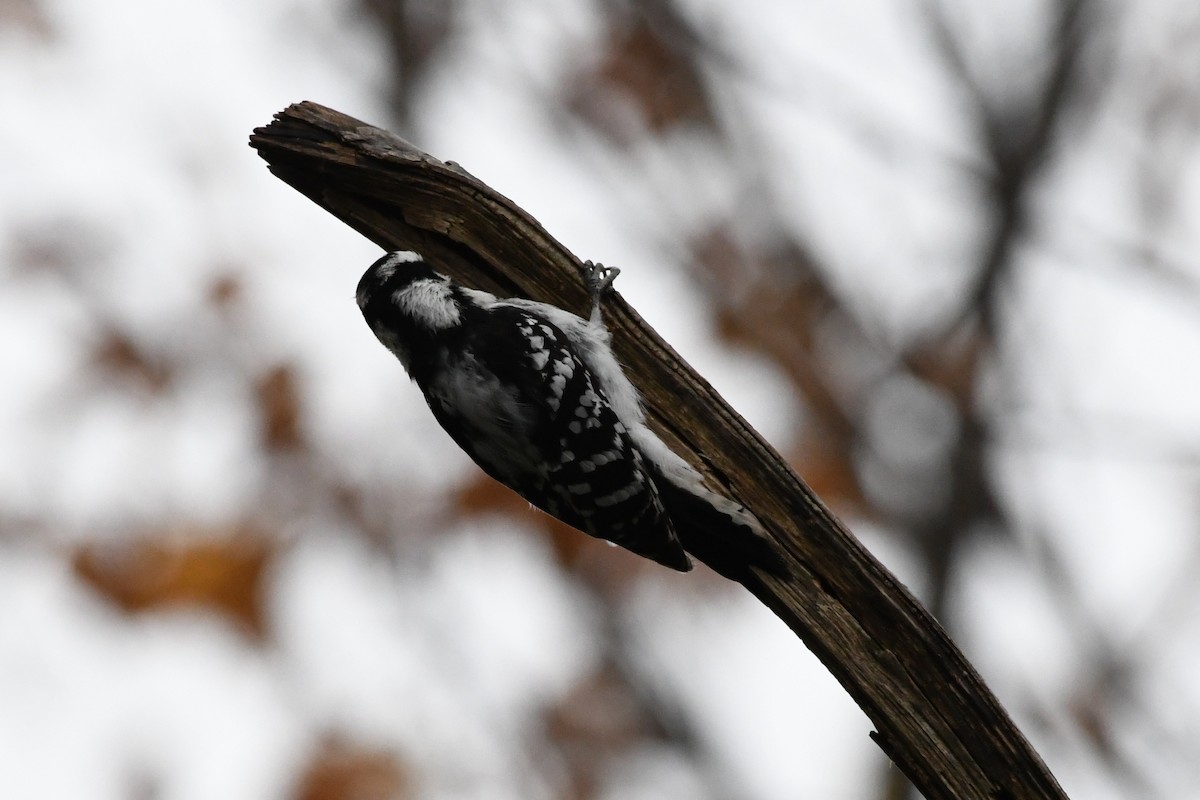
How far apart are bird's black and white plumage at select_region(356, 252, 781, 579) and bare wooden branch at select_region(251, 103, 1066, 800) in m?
0.08

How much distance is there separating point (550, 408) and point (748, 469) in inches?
37.1

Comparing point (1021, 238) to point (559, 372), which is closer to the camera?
point (559, 372)

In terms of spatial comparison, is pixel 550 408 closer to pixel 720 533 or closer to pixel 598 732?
pixel 720 533

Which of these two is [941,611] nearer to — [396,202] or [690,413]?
[690,413]

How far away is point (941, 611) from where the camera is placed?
7.00m

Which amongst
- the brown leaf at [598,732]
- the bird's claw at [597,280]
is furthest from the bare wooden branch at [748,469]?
the brown leaf at [598,732]

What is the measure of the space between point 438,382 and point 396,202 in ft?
2.90

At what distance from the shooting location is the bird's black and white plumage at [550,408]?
4336 mm

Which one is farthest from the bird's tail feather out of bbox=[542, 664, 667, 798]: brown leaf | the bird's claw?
bbox=[542, 664, 667, 798]: brown leaf

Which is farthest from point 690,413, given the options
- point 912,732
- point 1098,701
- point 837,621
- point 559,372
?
point 1098,701

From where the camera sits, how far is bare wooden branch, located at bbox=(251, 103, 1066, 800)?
3.52 metres

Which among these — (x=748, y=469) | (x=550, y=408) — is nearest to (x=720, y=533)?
(x=748, y=469)

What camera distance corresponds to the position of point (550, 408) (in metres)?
4.59

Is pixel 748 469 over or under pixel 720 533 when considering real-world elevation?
over
